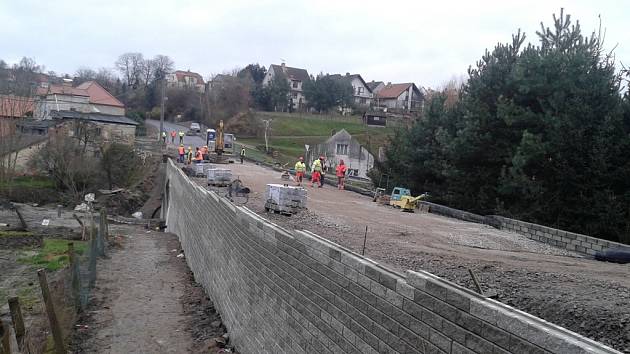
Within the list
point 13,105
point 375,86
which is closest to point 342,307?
point 13,105

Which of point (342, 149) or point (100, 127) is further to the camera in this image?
point (100, 127)

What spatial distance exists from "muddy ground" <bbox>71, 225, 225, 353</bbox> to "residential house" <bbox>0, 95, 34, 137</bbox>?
3228 centimetres

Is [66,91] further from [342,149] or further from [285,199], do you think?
[285,199]

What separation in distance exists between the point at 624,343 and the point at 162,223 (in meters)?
31.9

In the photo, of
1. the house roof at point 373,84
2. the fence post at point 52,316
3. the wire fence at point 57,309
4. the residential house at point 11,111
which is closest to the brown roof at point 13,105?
the residential house at point 11,111

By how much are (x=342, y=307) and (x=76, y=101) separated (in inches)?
2916

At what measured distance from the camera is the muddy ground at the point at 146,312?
450 inches

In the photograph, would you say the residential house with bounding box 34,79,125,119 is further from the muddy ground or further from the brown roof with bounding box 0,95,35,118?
the muddy ground

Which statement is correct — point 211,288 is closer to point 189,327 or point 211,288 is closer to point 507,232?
point 189,327

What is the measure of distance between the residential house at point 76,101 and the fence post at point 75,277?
5988 cm

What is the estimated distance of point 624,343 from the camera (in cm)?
500

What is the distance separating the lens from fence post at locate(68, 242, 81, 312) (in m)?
12.4

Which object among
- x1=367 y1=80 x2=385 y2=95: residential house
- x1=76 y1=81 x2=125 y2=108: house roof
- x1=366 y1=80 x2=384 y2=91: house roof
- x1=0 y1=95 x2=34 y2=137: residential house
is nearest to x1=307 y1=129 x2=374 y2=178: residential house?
x1=0 y1=95 x2=34 y2=137: residential house

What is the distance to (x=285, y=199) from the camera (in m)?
15.5
